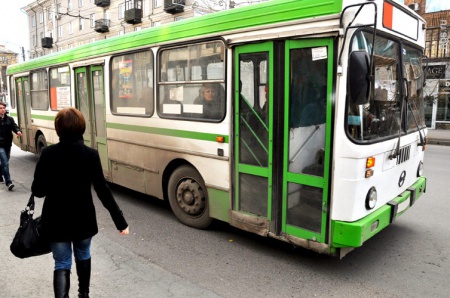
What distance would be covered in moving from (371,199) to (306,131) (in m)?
0.93

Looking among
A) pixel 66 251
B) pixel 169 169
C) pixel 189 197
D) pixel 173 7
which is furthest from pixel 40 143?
pixel 173 7

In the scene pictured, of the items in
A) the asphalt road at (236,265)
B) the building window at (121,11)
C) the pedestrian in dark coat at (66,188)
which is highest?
the building window at (121,11)

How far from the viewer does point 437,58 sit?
64.0ft

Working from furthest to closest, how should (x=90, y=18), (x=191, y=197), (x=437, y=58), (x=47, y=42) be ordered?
(x=47, y=42) < (x=90, y=18) < (x=437, y=58) < (x=191, y=197)

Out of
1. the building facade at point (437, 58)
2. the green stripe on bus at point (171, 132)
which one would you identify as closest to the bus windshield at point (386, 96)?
the green stripe on bus at point (171, 132)

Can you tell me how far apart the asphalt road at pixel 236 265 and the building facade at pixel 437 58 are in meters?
16.5

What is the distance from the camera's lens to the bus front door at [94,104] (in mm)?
6887

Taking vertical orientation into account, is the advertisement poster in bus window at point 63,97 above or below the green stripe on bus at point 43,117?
above

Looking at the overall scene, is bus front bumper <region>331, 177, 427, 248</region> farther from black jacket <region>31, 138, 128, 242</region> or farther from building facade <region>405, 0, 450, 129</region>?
building facade <region>405, 0, 450, 129</region>

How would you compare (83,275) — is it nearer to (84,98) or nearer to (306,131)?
(306,131)

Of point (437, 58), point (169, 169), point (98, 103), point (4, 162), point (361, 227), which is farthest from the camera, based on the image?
point (437, 58)

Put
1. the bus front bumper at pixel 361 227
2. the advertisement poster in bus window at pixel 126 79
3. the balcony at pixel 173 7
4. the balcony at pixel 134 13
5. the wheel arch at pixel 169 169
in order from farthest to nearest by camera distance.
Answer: the balcony at pixel 134 13, the balcony at pixel 173 7, the advertisement poster in bus window at pixel 126 79, the wheel arch at pixel 169 169, the bus front bumper at pixel 361 227

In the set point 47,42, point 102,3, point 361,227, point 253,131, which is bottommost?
point 361,227

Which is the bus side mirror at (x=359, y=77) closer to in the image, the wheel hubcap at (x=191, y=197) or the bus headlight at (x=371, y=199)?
the bus headlight at (x=371, y=199)
